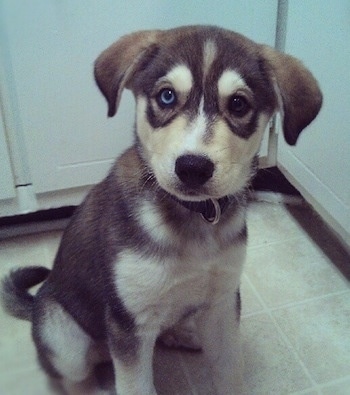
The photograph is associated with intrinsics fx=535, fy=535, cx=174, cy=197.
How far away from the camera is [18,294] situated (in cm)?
162

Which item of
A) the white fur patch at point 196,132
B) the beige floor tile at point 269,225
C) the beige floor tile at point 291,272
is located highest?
the white fur patch at point 196,132

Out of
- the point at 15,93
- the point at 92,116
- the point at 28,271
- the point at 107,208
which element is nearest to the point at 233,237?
the point at 107,208

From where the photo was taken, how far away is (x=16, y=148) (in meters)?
1.99

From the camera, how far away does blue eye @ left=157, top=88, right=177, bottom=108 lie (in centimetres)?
111

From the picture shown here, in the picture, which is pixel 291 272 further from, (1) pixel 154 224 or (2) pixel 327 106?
(1) pixel 154 224

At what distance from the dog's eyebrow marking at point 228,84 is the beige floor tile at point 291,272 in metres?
1.05

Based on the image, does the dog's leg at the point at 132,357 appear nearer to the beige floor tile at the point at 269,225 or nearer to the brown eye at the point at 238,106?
the brown eye at the point at 238,106

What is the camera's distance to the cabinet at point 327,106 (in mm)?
1720

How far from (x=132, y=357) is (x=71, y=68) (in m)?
1.04

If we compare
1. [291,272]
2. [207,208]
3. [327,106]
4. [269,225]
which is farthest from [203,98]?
[269,225]

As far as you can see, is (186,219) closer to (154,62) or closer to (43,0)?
(154,62)

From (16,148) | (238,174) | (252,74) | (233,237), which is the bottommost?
(16,148)

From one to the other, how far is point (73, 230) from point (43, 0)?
77 cm

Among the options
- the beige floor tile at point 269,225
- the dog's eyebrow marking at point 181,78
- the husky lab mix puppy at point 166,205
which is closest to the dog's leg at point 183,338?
the husky lab mix puppy at point 166,205
